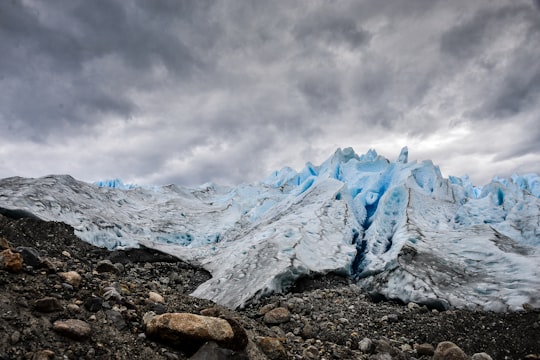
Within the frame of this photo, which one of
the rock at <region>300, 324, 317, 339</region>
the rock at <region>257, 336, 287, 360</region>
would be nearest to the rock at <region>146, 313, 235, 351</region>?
the rock at <region>257, 336, 287, 360</region>

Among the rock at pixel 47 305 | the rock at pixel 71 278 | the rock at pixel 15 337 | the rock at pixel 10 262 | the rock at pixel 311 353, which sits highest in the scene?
the rock at pixel 10 262

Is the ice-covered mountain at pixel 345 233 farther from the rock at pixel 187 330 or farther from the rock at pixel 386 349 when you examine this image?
the rock at pixel 187 330

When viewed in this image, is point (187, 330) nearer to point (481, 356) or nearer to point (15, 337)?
point (15, 337)

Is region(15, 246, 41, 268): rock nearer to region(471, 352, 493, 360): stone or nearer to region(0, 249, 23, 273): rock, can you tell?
region(0, 249, 23, 273): rock

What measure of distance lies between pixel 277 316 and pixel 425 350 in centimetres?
191

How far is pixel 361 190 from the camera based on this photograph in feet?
48.7

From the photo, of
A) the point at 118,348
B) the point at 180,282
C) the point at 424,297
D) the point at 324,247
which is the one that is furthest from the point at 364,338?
the point at 180,282

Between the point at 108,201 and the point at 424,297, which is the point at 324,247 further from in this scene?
the point at 108,201

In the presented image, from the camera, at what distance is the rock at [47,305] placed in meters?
2.23

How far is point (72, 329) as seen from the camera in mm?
2127

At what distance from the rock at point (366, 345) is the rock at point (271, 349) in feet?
3.66

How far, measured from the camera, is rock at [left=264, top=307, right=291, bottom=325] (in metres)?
4.43

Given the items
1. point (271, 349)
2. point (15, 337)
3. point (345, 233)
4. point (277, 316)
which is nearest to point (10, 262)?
point (15, 337)

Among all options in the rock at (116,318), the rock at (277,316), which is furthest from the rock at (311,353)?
the rock at (116,318)
